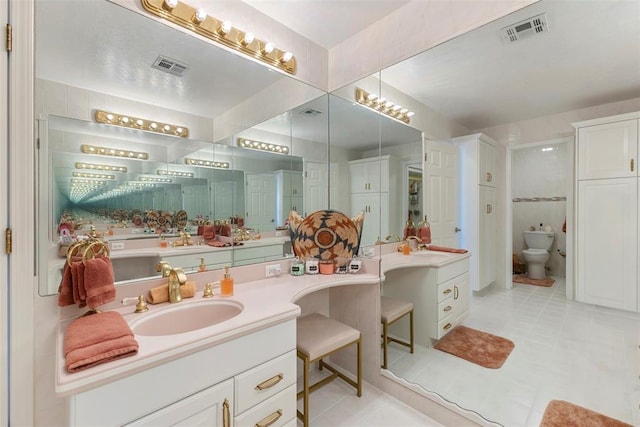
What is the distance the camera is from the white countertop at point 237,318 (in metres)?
0.81

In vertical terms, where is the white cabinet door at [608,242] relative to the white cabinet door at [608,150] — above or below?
below

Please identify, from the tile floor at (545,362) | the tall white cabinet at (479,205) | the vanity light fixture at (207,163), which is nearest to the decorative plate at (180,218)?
the vanity light fixture at (207,163)

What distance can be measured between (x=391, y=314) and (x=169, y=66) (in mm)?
2157

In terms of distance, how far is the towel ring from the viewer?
1.18 metres

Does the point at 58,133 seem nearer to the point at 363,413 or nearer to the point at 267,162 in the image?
the point at 267,162

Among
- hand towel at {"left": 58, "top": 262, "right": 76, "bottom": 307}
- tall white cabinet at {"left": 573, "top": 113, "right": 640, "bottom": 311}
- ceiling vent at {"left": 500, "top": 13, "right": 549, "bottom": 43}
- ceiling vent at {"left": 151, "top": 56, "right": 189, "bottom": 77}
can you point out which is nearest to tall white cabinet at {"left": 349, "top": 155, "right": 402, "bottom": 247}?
ceiling vent at {"left": 500, "top": 13, "right": 549, "bottom": 43}

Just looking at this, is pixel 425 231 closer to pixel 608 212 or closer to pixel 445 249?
pixel 445 249

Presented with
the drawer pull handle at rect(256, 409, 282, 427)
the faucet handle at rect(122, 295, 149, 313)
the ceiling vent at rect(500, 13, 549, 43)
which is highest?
the ceiling vent at rect(500, 13, 549, 43)

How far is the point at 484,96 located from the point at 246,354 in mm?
1950

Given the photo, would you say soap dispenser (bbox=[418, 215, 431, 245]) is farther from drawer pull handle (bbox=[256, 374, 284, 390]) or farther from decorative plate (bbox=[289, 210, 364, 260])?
drawer pull handle (bbox=[256, 374, 284, 390])

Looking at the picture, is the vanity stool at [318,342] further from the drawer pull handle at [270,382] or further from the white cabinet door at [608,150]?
the white cabinet door at [608,150]

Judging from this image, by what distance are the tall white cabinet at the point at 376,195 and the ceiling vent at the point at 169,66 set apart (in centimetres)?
138

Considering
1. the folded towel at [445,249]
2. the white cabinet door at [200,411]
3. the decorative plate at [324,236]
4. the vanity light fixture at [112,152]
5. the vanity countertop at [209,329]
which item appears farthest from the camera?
the decorative plate at [324,236]

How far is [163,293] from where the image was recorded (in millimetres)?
1374
